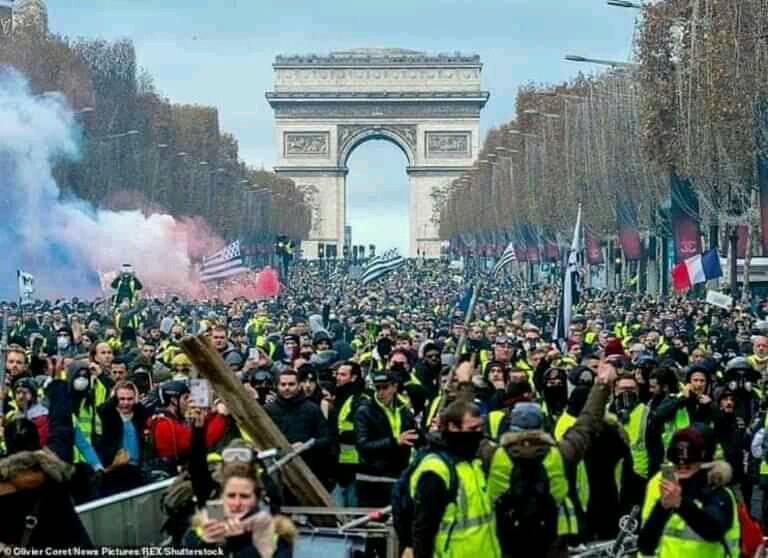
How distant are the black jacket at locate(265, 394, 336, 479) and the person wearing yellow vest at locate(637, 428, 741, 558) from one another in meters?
4.28

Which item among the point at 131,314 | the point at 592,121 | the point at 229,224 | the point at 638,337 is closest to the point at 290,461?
the point at 638,337

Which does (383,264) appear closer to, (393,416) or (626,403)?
(626,403)

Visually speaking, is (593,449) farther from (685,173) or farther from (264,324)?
(685,173)

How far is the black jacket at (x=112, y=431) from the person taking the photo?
13789mm

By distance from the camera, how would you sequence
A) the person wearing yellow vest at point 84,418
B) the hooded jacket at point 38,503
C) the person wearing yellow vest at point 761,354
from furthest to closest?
1. the person wearing yellow vest at point 761,354
2. the person wearing yellow vest at point 84,418
3. the hooded jacket at point 38,503

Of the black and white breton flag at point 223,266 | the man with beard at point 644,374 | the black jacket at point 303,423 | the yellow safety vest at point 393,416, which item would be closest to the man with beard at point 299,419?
the black jacket at point 303,423

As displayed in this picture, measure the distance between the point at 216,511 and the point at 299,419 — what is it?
225 inches

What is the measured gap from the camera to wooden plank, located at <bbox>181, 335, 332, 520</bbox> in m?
10.5

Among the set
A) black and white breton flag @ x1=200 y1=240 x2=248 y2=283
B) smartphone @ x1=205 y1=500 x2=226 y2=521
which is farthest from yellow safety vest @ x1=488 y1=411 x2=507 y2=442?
black and white breton flag @ x1=200 y1=240 x2=248 y2=283

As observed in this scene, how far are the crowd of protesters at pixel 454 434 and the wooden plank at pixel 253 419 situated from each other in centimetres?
24

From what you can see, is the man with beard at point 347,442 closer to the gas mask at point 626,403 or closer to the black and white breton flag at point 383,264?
the gas mask at point 626,403

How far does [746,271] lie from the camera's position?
44.5m

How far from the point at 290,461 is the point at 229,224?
3209 inches

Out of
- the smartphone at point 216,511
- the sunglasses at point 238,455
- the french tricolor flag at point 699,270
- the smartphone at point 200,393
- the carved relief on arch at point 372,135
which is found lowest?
the smartphone at point 216,511
